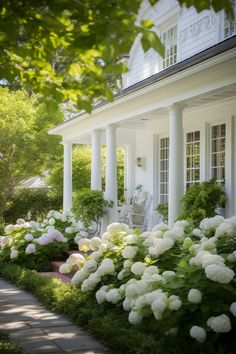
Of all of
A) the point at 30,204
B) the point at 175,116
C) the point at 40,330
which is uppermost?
the point at 175,116

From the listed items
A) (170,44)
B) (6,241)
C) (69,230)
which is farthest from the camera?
(170,44)

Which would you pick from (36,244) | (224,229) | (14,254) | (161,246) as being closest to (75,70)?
(224,229)

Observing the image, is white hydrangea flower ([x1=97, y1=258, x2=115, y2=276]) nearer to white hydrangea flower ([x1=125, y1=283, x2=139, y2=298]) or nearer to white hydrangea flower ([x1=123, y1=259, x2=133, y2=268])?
white hydrangea flower ([x1=123, y1=259, x2=133, y2=268])

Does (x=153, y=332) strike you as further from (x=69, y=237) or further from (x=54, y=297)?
(x=69, y=237)

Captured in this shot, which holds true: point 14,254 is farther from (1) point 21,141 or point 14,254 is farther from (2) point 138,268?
(1) point 21,141

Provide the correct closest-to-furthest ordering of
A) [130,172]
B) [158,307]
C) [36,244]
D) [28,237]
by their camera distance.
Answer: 1. [158,307]
2. [36,244]
3. [28,237]
4. [130,172]

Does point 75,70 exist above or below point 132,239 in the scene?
above

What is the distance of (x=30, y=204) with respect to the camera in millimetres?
22047

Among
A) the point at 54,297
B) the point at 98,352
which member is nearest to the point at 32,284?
the point at 54,297

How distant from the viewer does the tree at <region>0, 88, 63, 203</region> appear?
21172 mm

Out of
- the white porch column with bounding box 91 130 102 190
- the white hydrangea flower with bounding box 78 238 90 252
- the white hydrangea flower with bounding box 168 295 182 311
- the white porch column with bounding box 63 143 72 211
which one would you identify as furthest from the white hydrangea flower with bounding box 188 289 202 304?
the white porch column with bounding box 63 143 72 211

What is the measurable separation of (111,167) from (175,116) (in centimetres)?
339

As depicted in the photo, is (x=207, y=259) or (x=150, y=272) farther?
(x=150, y=272)

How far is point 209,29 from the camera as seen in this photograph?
11.4m
